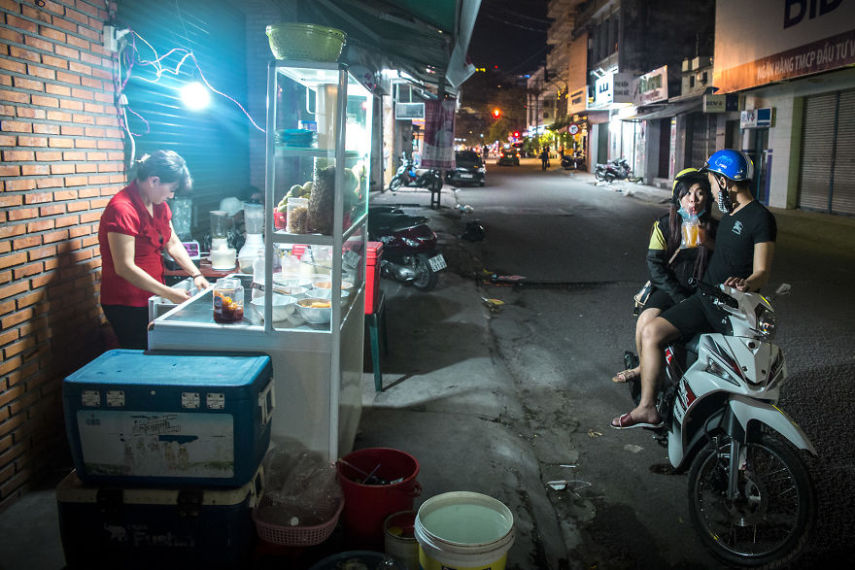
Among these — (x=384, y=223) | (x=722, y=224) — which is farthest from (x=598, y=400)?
(x=384, y=223)

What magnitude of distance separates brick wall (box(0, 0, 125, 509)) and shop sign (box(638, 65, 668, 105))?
26.3 metres

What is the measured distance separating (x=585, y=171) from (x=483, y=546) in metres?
46.0

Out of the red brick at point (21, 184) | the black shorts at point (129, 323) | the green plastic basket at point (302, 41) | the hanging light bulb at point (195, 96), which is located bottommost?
the black shorts at point (129, 323)

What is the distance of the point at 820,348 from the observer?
6.69 metres

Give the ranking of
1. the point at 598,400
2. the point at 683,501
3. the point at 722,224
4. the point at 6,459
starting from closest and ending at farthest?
the point at 6,459 → the point at 683,501 → the point at 722,224 → the point at 598,400

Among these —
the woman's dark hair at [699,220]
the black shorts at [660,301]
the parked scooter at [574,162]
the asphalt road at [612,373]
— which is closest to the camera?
the asphalt road at [612,373]

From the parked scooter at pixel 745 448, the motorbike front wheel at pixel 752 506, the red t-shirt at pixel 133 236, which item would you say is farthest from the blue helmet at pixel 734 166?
the red t-shirt at pixel 133 236

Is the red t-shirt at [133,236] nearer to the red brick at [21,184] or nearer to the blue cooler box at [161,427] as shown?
the red brick at [21,184]

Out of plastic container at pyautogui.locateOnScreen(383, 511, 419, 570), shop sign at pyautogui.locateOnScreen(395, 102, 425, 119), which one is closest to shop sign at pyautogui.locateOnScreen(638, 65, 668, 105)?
shop sign at pyautogui.locateOnScreen(395, 102, 425, 119)

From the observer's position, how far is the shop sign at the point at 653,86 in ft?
88.3

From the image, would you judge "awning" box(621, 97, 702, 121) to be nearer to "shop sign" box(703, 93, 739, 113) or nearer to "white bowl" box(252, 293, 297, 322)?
"shop sign" box(703, 93, 739, 113)

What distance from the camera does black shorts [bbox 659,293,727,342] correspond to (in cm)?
417

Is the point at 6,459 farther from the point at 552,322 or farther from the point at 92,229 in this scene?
the point at 552,322

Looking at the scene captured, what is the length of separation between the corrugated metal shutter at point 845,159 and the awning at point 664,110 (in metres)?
8.19
